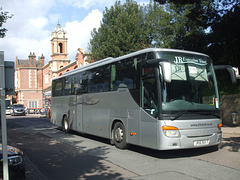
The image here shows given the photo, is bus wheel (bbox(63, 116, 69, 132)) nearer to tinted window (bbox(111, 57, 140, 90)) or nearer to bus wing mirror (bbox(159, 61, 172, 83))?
tinted window (bbox(111, 57, 140, 90))

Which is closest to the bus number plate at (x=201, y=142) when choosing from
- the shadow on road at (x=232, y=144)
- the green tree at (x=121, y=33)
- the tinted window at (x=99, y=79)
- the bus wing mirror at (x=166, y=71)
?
the shadow on road at (x=232, y=144)

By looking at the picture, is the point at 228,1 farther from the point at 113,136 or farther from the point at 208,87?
the point at 113,136

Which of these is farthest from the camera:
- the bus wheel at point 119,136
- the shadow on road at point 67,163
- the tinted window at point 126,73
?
the bus wheel at point 119,136

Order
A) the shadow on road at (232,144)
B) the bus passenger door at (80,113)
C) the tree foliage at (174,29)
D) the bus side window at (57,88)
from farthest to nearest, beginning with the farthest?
the bus side window at (57,88) < the tree foliage at (174,29) < the bus passenger door at (80,113) < the shadow on road at (232,144)

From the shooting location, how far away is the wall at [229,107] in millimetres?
15845

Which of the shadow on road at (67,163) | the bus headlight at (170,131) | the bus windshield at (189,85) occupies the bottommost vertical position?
the shadow on road at (67,163)

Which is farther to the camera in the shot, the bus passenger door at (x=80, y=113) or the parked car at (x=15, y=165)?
the bus passenger door at (x=80, y=113)

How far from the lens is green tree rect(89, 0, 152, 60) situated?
26.0 m

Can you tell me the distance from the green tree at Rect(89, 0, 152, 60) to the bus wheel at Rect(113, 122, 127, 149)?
51.7 ft

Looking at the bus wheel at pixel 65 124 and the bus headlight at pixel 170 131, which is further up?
the bus headlight at pixel 170 131

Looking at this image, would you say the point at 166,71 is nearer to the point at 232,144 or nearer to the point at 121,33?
the point at 232,144

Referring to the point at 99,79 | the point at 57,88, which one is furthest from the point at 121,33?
the point at 99,79

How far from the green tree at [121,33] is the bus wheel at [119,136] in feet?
51.7

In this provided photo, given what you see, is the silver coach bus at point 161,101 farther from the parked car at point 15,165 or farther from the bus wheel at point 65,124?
the bus wheel at point 65,124
